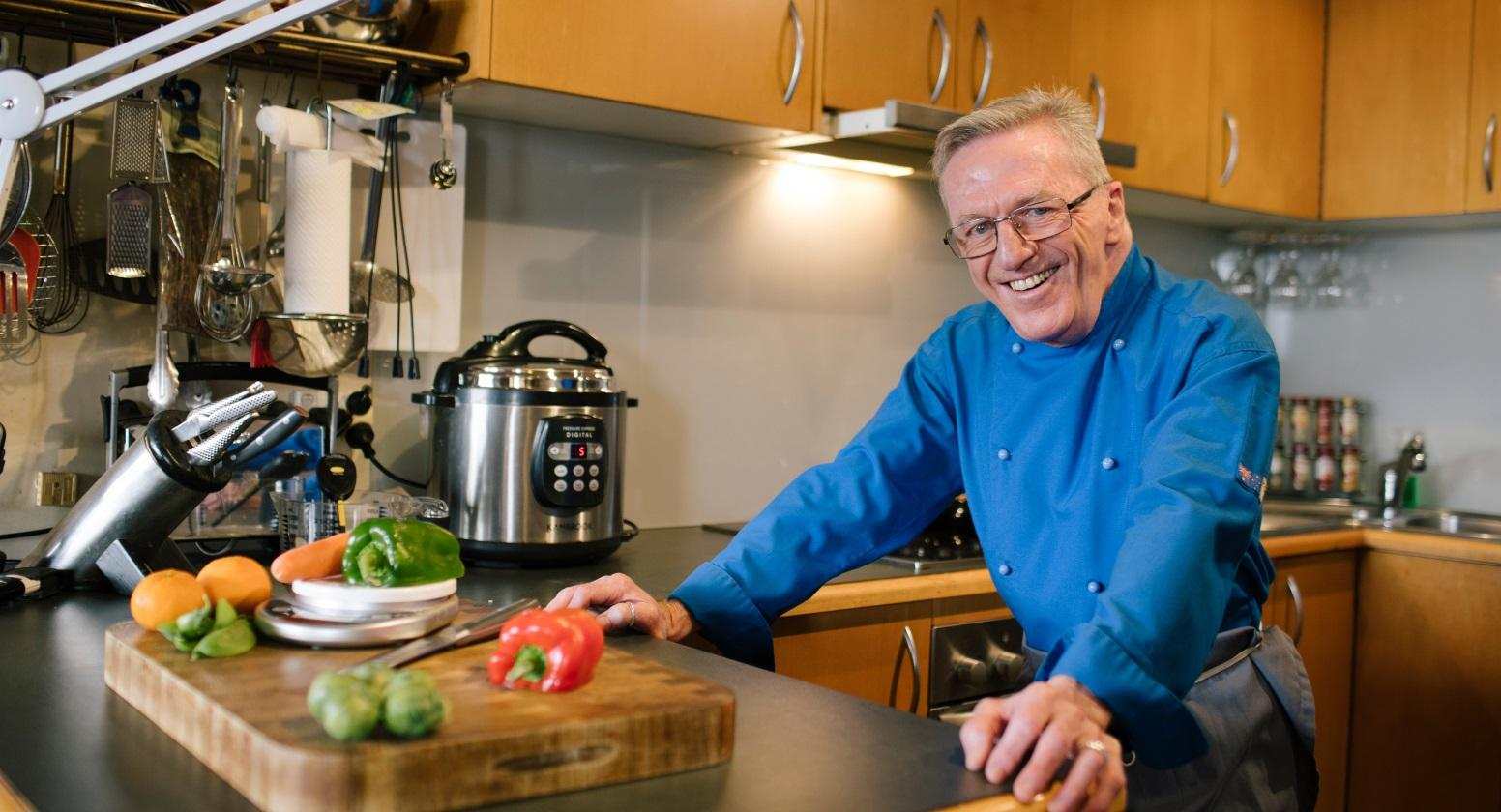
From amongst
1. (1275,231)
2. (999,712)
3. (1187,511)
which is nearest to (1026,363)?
(1187,511)

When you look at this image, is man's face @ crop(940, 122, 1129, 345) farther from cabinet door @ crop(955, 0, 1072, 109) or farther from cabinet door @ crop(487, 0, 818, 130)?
cabinet door @ crop(955, 0, 1072, 109)

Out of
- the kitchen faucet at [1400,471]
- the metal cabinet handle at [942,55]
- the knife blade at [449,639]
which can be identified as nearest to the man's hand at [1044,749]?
the knife blade at [449,639]

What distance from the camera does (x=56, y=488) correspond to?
1.87 meters

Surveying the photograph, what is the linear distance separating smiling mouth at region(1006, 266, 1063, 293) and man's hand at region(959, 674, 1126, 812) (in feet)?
2.14

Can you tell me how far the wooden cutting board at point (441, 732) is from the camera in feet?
2.66

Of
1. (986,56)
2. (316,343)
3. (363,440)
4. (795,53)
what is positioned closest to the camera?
(316,343)

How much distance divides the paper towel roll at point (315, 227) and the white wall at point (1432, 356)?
8.41ft

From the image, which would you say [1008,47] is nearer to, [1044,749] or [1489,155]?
[1489,155]

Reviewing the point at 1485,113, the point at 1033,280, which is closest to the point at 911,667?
the point at 1033,280

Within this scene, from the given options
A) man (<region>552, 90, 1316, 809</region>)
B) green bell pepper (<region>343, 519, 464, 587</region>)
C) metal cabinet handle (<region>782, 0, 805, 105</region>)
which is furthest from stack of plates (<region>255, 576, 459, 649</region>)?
metal cabinet handle (<region>782, 0, 805, 105</region>)

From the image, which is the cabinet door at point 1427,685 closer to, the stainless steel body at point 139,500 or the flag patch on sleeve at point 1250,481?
the flag patch on sleeve at point 1250,481

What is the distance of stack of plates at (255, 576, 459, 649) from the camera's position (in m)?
1.08

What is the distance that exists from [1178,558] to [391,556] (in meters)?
0.67

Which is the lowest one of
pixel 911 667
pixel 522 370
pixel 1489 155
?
pixel 911 667
